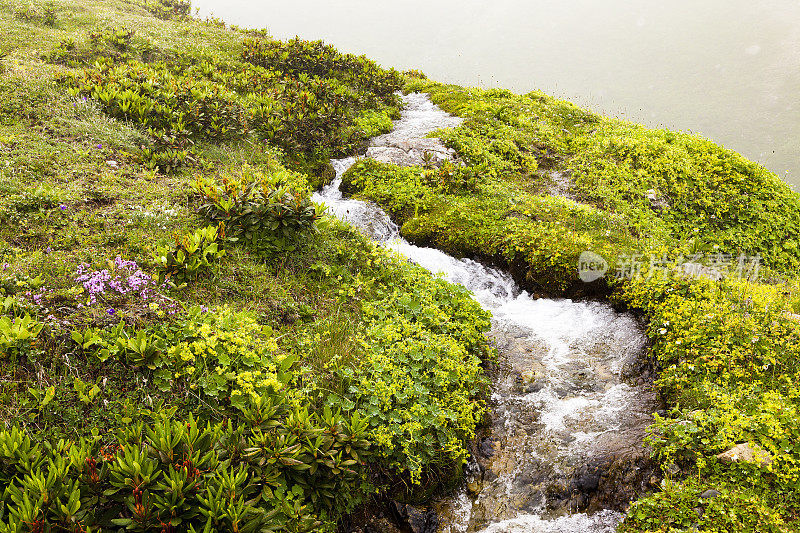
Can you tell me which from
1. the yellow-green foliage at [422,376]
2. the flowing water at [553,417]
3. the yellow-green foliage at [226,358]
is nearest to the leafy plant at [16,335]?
the yellow-green foliage at [226,358]

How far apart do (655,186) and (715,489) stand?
9.17 meters

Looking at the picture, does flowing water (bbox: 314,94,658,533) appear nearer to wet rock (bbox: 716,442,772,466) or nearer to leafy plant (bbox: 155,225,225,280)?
wet rock (bbox: 716,442,772,466)

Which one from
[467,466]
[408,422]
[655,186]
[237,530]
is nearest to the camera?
[237,530]

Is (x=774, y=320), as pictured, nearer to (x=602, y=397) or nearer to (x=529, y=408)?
(x=602, y=397)

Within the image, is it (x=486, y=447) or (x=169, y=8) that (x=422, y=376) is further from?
(x=169, y=8)

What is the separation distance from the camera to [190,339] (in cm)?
567

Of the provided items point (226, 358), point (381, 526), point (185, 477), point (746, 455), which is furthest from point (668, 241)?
point (185, 477)

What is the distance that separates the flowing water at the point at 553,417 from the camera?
5512 mm

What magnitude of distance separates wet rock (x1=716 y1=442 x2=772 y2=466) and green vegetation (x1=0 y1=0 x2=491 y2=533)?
298 centimetres

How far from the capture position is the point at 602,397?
702 cm

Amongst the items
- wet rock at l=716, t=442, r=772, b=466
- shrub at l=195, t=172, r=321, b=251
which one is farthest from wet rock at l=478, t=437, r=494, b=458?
shrub at l=195, t=172, r=321, b=251

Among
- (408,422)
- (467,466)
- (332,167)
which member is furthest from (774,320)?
(332,167)

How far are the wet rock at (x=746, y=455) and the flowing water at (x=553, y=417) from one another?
2.99 ft

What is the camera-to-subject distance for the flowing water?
5.51 m
